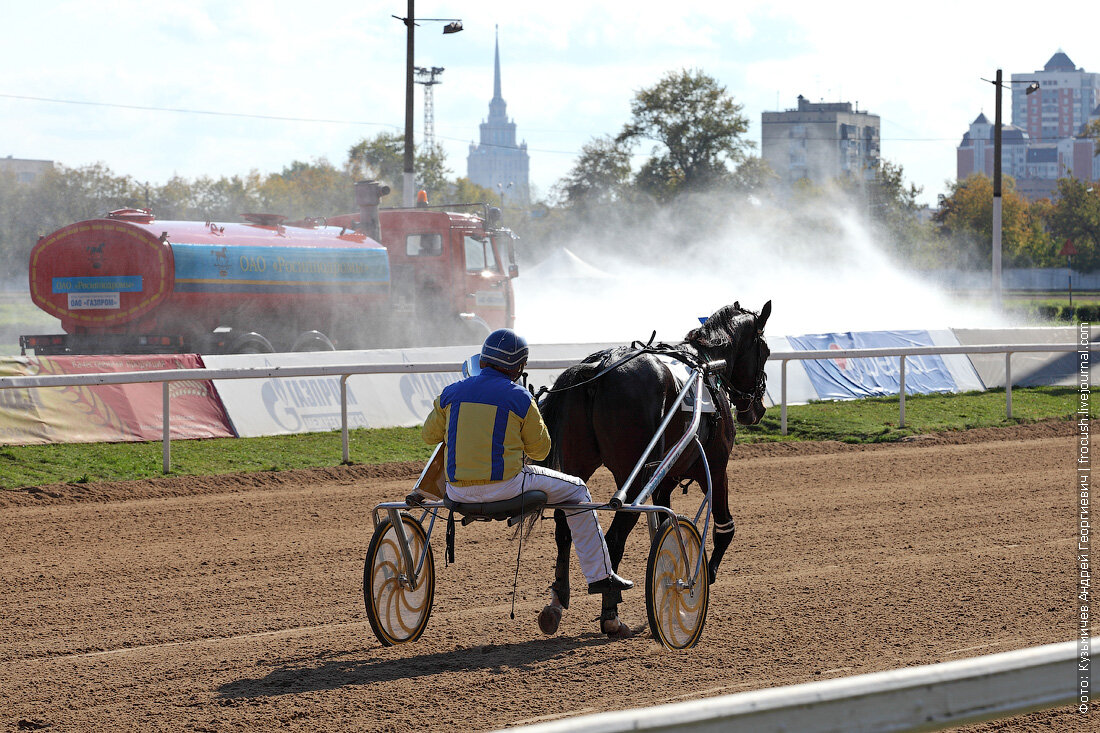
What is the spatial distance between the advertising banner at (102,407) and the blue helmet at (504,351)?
736 cm

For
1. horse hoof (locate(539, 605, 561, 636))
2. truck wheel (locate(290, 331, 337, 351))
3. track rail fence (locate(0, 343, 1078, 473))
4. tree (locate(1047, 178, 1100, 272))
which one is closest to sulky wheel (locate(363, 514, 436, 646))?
horse hoof (locate(539, 605, 561, 636))

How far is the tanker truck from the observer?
1636 cm

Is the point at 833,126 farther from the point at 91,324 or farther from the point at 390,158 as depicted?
the point at 91,324

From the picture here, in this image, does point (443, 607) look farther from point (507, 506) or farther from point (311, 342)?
point (311, 342)

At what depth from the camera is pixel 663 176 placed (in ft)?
227

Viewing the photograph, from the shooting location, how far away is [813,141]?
471 ft

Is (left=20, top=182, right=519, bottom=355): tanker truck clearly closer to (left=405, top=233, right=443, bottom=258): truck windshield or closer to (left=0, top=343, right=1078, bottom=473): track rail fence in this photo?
(left=405, top=233, right=443, bottom=258): truck windshield

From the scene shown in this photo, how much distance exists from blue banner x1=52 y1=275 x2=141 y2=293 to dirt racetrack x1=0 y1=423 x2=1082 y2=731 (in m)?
6.65

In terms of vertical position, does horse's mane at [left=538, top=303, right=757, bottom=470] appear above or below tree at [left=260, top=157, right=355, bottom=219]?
below

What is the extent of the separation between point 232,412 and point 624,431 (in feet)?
24.2

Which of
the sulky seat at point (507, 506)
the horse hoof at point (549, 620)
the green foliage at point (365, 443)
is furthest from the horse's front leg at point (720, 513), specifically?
the green foliage at point (365, 443)

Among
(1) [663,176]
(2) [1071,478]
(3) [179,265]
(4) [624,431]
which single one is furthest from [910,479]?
(1) [663,176]

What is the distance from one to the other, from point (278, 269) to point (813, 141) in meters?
134

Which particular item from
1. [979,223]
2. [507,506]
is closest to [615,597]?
[507,506]
